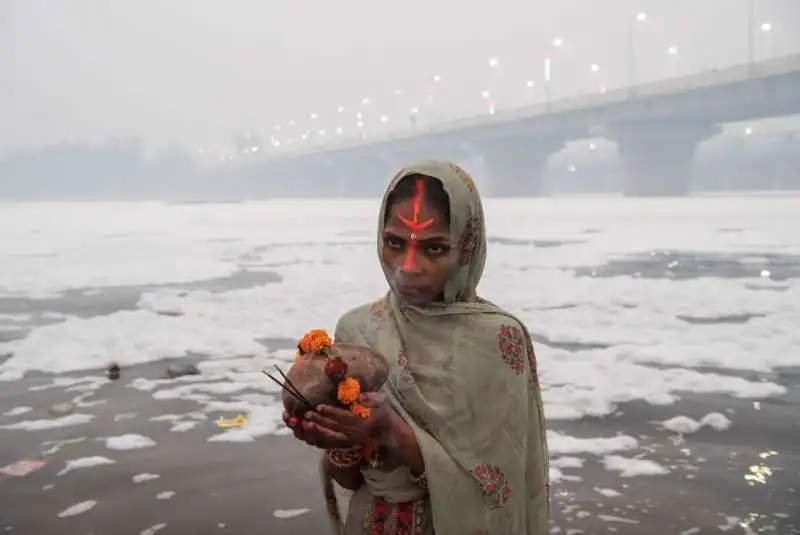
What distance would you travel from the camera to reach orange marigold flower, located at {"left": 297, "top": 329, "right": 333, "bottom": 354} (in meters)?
1.85

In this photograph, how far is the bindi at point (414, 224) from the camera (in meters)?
2.01

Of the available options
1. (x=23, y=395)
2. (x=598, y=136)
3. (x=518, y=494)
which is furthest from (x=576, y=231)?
(x=598, y=136)

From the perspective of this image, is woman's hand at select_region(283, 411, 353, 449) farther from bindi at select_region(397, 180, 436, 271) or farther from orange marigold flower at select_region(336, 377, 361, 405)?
bindi at select_region(397, 180, 436, 271)

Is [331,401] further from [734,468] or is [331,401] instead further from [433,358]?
[734,468]

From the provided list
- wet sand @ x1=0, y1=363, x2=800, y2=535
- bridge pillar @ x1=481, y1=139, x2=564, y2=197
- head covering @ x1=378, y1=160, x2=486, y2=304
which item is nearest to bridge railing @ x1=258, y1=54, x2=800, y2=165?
bridge pillar @ x1=481, y1=139, x2=564, y2=197

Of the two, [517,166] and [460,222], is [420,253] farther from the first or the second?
[517,166]

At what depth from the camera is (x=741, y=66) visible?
4553cm

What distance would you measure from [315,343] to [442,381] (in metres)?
0.35

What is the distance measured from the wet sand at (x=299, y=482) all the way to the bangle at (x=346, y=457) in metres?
2.60

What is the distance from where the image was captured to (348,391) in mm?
1749

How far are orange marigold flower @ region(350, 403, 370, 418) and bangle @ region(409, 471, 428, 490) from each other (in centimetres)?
30

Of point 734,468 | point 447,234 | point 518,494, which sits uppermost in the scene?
point 447,234

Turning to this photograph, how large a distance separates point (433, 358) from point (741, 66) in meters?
49.2

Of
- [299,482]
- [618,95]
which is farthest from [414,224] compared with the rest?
[618,95]
